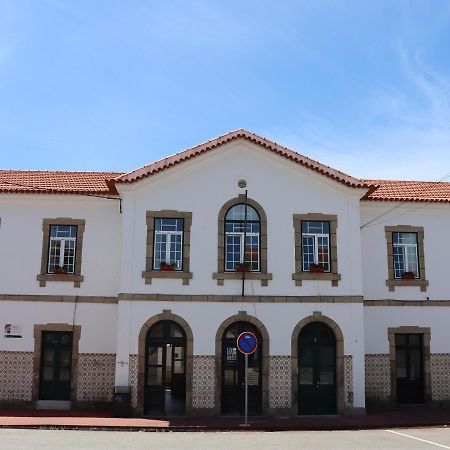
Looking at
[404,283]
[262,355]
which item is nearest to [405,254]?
[404,283]

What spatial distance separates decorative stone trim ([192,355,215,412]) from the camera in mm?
17562

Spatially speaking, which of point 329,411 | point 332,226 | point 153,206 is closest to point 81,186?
point 153,206

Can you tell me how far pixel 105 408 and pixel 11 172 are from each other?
8.87 meters

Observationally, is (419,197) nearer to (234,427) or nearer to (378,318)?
(378,318)

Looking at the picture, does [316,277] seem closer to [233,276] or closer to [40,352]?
[233,276]

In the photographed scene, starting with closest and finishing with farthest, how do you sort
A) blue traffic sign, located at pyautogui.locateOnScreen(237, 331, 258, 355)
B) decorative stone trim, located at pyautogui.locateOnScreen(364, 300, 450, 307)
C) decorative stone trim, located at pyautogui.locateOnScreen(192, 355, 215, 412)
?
blue traffic sign, located at pyautogui.locateOnScreen(237, 331, 258, 355) < decorative stone trim, located at pyautogui.locateOnScreen(192, 355, 215, 412) < decorative stone trim, located at pyautogui.locateOnScreen(364, 300, 450, 307)

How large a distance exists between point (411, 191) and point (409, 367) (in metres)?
5.93

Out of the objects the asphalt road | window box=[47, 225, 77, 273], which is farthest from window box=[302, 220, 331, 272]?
window box=[47, 225, 77, 273]

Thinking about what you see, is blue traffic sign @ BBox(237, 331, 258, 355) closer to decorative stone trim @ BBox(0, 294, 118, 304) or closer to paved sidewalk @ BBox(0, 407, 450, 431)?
paved sidewalk @ BBox(0, 407, 450, 431)

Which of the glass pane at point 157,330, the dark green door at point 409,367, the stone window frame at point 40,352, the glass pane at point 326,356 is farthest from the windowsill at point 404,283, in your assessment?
the stone window frame at point 40,352

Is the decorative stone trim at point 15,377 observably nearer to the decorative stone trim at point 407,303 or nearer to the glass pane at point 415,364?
the decorative stone trim at point 407,303

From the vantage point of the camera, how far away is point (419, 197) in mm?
20156

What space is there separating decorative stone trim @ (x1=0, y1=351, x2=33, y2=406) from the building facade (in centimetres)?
6

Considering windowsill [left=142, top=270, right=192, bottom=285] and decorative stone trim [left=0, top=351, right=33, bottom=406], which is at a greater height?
windowsill [left=142, top=270, right=192, bottom=285]
